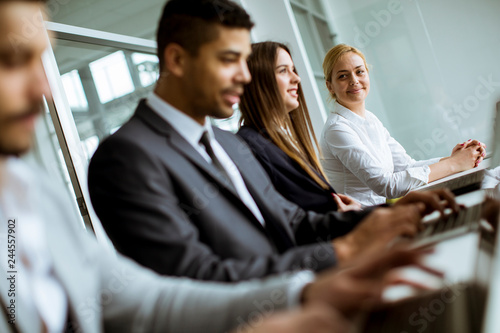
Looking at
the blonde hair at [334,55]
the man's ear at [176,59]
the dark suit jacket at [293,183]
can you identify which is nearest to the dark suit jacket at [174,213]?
the man's ear at [176,59]

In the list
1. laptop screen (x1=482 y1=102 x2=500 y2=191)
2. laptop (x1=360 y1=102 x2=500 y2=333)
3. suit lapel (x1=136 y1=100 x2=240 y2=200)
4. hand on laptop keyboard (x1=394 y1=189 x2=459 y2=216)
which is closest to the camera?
laptop (x1=360 y1=102 x2=500 y2=333)

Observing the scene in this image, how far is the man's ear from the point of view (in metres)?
1.06

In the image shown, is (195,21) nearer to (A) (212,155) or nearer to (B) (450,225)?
(A) (212,155)

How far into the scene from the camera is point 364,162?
2.24 m

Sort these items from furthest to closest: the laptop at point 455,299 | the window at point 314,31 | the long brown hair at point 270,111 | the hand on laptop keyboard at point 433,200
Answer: the window at point 314,31 → the long brown hair at point 270,111 → the hand on laptop keyboard at point 433,200 → the laptop at point 455,299

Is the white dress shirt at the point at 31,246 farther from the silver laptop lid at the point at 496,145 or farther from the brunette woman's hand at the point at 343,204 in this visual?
the silver laptop lid at the point at 496,145

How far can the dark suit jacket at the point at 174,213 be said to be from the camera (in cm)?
83

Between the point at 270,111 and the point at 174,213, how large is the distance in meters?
1.01

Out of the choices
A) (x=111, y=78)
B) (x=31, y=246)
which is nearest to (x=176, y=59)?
(x=31, y=246)

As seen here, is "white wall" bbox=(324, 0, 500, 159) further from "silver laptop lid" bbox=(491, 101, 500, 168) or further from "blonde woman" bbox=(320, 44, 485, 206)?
"silver laptop lid" bbox=(491, 101, 500, 168)

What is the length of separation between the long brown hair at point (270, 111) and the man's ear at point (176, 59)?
717 mm

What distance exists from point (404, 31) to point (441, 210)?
12.9 ft

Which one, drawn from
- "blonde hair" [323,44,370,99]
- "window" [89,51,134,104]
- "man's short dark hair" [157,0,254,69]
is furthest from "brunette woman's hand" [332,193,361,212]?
"window" [89,51,134,104]

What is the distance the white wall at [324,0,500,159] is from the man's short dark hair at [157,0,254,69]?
12.8ft
